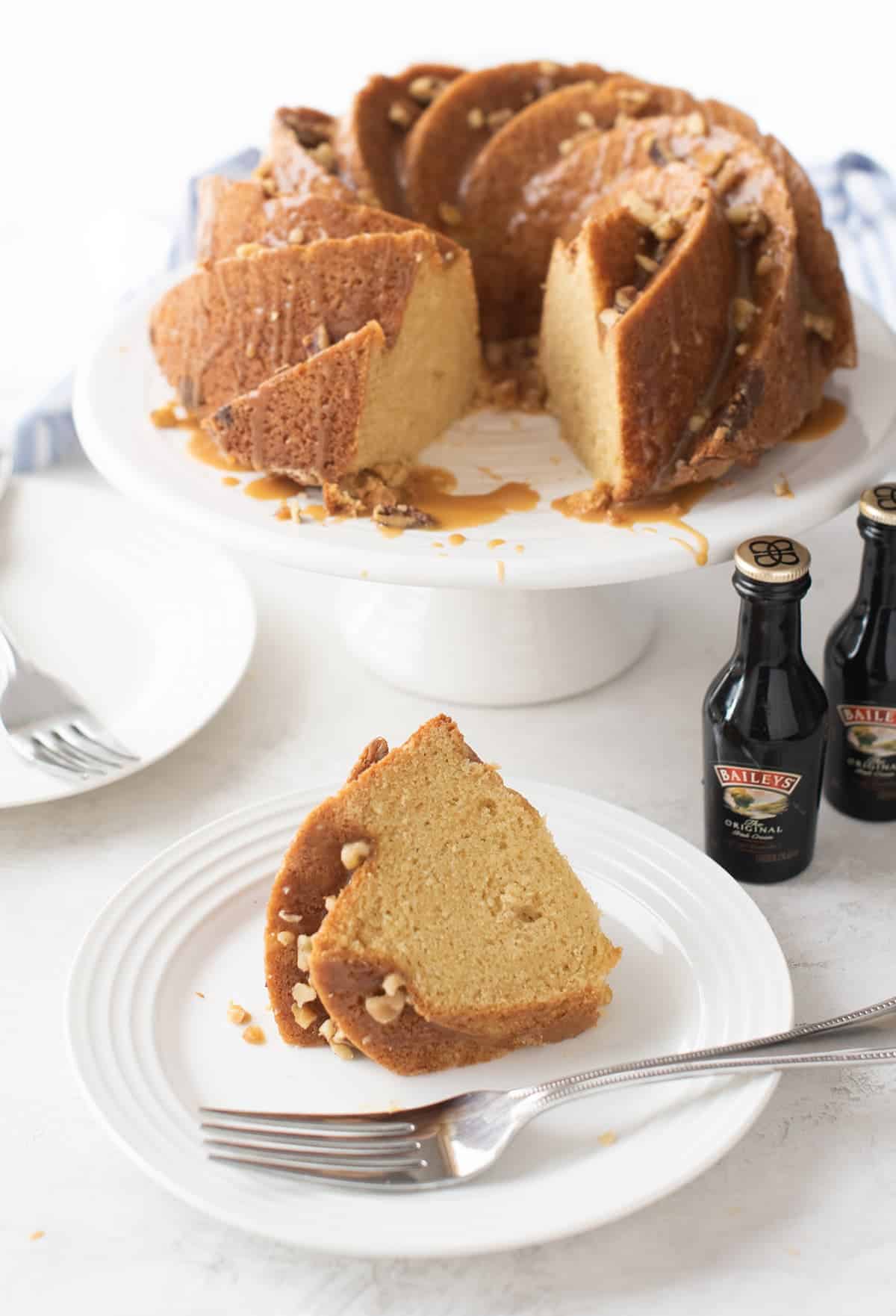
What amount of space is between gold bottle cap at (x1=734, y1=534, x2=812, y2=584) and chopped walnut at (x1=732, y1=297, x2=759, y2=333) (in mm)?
493

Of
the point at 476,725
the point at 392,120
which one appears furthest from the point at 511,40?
the point at 476,725

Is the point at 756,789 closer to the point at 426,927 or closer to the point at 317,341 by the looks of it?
the point at 426,927

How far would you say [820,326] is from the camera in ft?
6.66

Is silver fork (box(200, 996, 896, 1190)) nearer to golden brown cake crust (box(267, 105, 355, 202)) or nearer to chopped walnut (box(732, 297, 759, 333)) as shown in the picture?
chopped walnut (box(732, 297, 759, 333))

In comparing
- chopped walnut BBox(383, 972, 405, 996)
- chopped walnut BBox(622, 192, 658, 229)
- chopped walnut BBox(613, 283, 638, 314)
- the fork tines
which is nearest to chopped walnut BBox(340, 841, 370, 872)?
chopped walnut BBox(383, 972, 405, 996)

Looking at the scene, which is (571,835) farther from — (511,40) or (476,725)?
(511,40)

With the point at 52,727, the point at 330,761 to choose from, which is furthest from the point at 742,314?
the point at 52,727

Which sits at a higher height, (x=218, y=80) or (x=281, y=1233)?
(x=218, y=80)

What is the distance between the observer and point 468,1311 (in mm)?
1274

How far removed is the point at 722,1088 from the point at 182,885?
629mm

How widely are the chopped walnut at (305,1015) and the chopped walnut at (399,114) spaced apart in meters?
1.45

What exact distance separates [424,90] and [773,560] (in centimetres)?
118

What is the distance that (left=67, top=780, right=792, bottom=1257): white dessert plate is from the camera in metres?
1.26

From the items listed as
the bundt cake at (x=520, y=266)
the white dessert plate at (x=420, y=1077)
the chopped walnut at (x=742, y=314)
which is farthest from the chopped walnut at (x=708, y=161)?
the white dessert plate at (x=420, y=1077)
